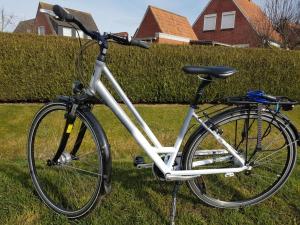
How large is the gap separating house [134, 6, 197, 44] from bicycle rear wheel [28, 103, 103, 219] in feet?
70.0

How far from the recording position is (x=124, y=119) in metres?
2.54

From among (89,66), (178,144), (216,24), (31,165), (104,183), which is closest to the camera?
(104,183)

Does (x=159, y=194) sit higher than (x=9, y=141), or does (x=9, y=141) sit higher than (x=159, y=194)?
(x=159, y=194)

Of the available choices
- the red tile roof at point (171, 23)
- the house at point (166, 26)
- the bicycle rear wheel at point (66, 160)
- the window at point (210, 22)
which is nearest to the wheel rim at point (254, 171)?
the bicycle rear wheel at point (66, 160)

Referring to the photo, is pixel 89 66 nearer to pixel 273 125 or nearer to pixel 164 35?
pixel 273 125

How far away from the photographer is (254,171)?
3178 mm

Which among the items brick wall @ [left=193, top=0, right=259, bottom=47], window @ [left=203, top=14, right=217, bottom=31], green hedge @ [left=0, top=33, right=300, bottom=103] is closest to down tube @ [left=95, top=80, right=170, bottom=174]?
green hedge @ [left=0, top=33, right=300, bottom=103]

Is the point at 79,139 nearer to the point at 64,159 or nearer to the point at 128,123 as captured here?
the point at 64,159

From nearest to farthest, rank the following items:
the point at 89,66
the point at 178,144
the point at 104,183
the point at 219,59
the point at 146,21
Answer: the point at 104,183, the point at 178,144, the point at 89,66, the point at 219,59, the point at 146,21

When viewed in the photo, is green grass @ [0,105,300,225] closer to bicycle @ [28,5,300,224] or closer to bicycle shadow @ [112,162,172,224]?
bicycle shadow @ [112,162,172,224]

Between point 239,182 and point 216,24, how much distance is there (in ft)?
97.2

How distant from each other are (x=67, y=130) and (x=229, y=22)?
29.5m

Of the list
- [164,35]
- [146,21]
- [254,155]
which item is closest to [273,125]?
[254,155]

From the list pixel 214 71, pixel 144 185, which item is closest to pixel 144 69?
pixel 144 185
